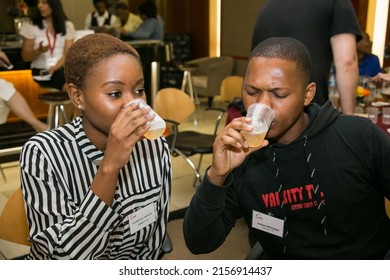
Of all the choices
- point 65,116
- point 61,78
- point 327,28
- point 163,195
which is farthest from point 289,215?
point 61,78

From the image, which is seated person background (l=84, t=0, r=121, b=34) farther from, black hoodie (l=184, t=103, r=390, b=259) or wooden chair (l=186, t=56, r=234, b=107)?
black hoodie (l=184, t=103, r=390, b=259)

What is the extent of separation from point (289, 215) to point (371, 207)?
242 mm

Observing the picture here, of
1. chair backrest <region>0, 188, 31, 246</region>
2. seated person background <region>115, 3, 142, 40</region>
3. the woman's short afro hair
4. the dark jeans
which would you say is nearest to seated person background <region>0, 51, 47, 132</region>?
the dark jeans

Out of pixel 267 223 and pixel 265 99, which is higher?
pixel 265 99

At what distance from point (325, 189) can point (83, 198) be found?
0.67 m

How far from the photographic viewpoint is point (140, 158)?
1293 mm

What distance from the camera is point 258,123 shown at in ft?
3.33

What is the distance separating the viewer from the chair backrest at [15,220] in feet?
4.61

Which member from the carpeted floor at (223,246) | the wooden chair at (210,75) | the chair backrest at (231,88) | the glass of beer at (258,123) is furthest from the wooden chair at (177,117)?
the wooden chair at (210,75)

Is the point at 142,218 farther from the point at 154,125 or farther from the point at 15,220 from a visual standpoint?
the point at 15,220

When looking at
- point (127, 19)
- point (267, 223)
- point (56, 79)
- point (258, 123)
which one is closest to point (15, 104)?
point (56, 79)

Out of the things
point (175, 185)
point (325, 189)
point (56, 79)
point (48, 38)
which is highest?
point (48, 38)

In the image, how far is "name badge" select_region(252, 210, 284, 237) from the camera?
1262mm
